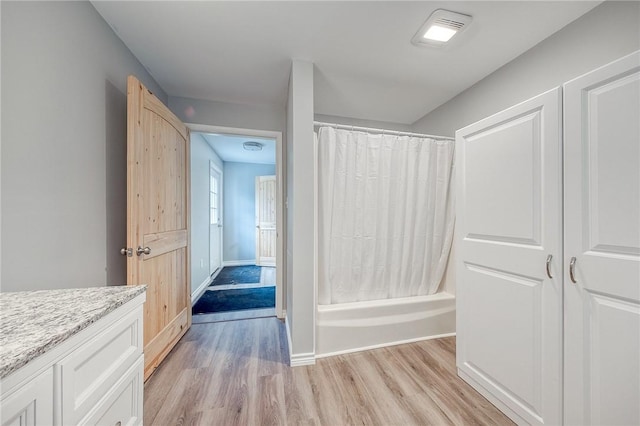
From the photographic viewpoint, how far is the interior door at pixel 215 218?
433cm

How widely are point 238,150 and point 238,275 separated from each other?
2306mm

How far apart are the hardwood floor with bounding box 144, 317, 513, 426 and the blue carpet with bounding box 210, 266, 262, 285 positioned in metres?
1.97

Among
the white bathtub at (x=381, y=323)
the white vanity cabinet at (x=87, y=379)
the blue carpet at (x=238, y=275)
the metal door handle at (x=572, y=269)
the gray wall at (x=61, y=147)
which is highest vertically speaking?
the gray wall at (x=61, y=147)

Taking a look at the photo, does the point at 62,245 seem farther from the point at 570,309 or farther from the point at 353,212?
the point at 570,309

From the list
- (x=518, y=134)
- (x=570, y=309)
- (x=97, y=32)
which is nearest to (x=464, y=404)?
(x=570, y=309)

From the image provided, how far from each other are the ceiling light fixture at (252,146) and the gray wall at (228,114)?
1.36 metres

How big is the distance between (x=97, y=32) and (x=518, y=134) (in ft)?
Result: 8.20

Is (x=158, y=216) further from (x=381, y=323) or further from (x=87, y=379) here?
(x=381, y=323)

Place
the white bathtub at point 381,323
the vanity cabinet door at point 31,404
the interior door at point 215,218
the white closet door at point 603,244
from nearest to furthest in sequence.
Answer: the vanity cabinet door at point 31,404 → the white closet door at point 603,244 → the white bathtub at point 381,323 → the interior door at point 215,218

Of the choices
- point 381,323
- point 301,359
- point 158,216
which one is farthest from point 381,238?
point 158,216

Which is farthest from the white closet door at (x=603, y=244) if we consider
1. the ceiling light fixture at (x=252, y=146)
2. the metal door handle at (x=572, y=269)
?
the ceiling light fixture at (x=252, y=146)

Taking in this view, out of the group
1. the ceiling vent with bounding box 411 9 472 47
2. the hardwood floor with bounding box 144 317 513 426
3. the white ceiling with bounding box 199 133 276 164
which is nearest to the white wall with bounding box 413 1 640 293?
the ceiling vent with bounding box 411 9 472 47

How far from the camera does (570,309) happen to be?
1.13 meters

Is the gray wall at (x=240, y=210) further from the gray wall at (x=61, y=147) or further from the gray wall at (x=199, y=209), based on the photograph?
the gray wall at (x=61, y=147)
